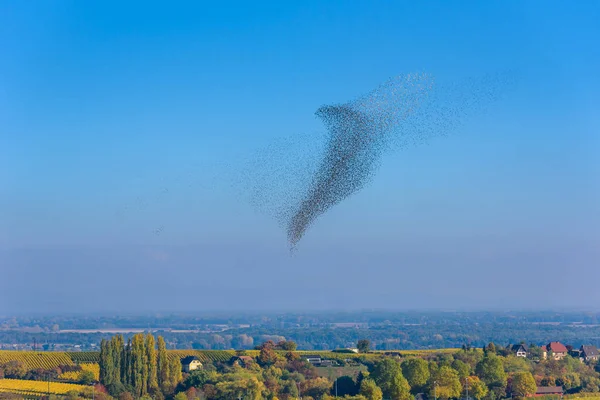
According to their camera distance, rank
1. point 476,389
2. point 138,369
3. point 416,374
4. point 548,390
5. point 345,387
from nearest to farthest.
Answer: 1. point 138,369
2. point 476,389
3. point 345,387
4. point 416,374
5. point 548,390

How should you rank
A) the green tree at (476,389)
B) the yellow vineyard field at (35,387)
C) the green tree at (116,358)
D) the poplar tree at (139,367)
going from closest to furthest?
the yellow vineyard field at (35,387) → the poplar tree at (139,367) → the green tree at (116,358) → the green tree at (476,389)

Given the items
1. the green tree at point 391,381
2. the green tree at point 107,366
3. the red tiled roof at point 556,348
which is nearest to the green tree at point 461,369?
the green tree at point 391,381

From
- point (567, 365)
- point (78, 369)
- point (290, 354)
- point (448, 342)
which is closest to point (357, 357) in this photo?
point (290, 354)

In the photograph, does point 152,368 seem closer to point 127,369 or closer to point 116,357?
point 127,369

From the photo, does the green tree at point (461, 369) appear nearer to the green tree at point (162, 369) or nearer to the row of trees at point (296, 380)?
the row of trees at point (296, 380)

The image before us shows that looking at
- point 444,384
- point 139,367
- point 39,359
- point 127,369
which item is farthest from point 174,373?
point 39,359

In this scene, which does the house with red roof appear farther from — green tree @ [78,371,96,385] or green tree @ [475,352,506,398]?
green tree @ [78,371,96,385]
